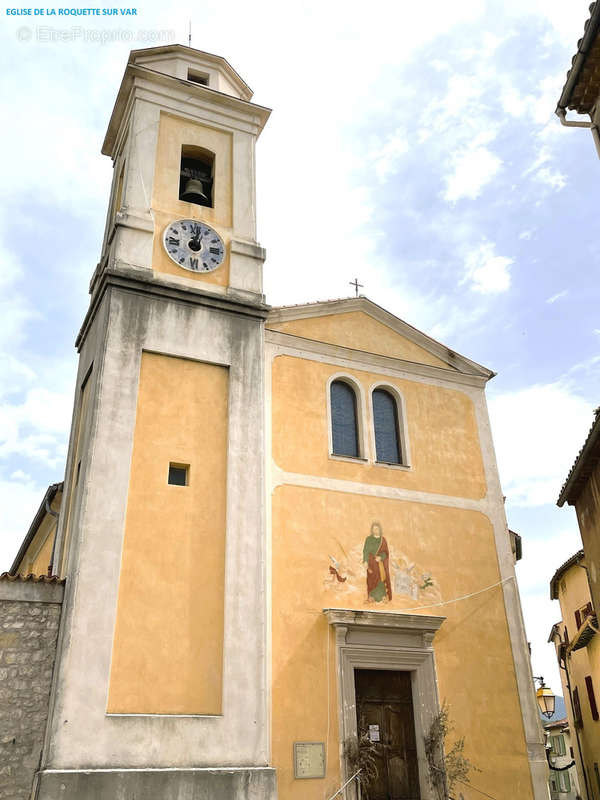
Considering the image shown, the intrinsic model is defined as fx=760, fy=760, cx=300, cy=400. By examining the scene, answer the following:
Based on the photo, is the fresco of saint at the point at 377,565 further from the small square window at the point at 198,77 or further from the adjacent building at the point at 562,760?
the adjacent building at the point at 562,760

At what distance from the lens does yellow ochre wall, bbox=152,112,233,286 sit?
43.5 ft

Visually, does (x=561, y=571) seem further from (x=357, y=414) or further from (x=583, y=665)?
(x=357, y=414)

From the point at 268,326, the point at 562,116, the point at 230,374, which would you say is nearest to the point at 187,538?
the point at 230,374

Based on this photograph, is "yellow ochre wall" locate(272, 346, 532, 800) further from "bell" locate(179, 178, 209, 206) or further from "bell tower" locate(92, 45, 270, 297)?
"bell" locate(179, 178, 209, 206)

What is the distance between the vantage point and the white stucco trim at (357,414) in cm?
1315

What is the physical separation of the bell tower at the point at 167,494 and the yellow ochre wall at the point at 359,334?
107 cm

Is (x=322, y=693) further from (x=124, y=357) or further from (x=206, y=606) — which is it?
(x=124, y=357)

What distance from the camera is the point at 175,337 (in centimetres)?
1231

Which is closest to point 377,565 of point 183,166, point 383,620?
point 383,620

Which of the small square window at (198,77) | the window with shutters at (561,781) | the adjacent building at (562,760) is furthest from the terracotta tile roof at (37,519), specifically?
the window with shutters at (561,781)

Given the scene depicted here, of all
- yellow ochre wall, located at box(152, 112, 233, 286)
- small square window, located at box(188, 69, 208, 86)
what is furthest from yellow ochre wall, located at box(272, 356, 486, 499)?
small square window, located at box(188, 69, 208, 86)

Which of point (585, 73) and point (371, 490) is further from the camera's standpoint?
point (371, 490)

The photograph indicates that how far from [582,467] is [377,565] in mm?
3830

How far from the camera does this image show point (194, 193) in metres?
→ 14.1
